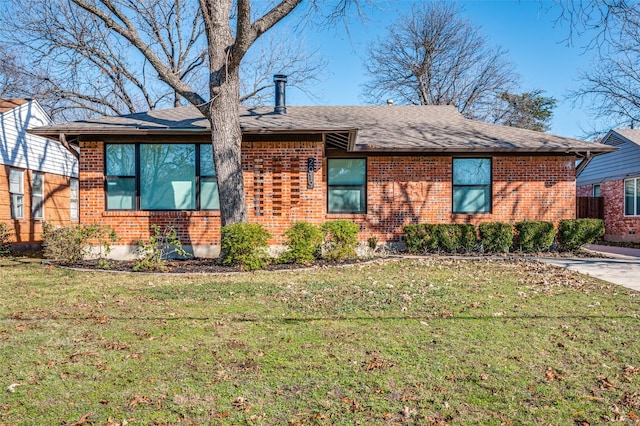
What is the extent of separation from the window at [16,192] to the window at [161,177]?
463cm

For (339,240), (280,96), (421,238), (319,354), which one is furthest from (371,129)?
(319,354)

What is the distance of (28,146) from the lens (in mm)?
13383

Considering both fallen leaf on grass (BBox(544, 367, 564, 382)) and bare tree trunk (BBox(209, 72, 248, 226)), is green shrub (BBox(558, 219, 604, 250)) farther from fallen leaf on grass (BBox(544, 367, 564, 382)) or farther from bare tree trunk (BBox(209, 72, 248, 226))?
fallen leaf on grass (BBox(544, 367, 564, 382))

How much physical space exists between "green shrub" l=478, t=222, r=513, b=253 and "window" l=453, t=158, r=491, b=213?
2.67 feet

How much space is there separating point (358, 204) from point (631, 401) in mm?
9024

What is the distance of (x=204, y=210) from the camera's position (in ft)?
34.2

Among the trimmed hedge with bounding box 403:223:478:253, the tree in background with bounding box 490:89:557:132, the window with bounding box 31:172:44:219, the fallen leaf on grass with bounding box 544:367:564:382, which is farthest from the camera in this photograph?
the tree in background with bounding box 490:89:557:132

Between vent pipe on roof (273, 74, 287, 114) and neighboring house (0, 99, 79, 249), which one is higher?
vent pipe on roof (273, 74, 287, 114)

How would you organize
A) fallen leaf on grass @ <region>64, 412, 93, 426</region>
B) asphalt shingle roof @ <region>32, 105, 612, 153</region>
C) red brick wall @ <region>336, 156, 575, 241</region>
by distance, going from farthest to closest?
red brick wall @ <region>336, 156, 575, 241</region>
asphalt shingle roof @ <region>32, 105, 612, 153</region>
fallen leaf on grass @ <region>64, 412, 93, 426</region>

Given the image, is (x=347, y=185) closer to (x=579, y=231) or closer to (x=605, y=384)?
(x=579, y=231)

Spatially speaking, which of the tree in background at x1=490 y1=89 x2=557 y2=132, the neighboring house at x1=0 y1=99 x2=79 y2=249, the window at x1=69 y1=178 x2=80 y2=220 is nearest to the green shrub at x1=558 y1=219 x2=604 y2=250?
the neighboring house at x1=0 y1=99 x2=79 y2=249

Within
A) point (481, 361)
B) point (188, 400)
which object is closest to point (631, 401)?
point (481, 361)

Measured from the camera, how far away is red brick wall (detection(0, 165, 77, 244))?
12164 millimetres

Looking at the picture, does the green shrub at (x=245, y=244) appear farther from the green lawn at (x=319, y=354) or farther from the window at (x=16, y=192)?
the window at (x=16, y=192)
